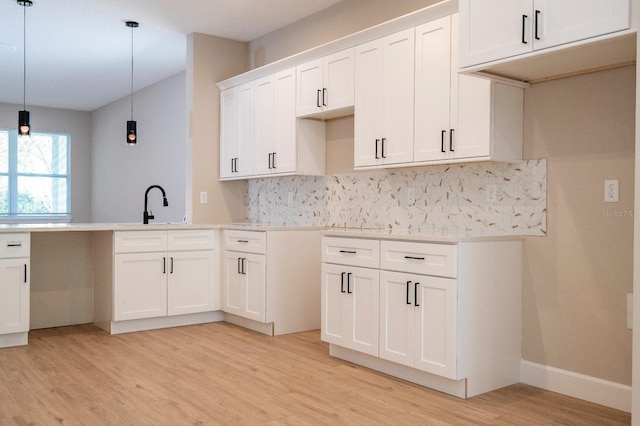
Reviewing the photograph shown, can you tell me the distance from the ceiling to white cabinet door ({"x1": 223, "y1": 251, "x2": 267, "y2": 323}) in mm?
2132

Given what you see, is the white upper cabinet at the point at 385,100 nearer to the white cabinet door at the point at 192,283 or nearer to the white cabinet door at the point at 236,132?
the white cabinet door at the point at 236,132

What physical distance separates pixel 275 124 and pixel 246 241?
3.48ft

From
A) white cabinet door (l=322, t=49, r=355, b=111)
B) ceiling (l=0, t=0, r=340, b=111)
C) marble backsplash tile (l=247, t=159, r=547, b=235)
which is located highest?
ceiling (l=0, t=0, r=340, b=111)

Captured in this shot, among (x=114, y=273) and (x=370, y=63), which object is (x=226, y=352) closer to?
(x=114, y=273)

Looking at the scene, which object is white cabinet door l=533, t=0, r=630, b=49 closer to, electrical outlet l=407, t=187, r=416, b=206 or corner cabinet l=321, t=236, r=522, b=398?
corner cabinet l=321, t=236, r=522, b=398

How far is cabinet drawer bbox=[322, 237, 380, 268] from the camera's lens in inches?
139

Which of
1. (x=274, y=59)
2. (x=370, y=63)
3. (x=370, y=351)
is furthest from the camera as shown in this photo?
(x=274, y=59)

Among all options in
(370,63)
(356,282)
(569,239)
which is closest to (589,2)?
(569,239)

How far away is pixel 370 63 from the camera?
4035 mm

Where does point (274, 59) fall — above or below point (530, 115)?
above

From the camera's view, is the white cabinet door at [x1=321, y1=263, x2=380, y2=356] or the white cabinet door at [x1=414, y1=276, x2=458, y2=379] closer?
the white cabinet door at [x1=414, y1=276, x2=458, y2=379]

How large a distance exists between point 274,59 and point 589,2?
3.49 metres

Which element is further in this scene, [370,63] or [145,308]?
[145,308]

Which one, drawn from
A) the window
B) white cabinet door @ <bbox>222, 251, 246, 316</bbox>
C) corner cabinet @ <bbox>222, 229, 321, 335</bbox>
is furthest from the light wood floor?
the window
